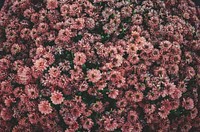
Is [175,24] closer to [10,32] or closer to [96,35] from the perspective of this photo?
[96,35]

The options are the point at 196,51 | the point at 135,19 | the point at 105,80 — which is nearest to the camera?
the point at 105,80

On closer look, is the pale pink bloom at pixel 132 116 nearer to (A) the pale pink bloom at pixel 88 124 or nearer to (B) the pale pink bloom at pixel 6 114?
(A) the pale pink bloom at pixel 88 124

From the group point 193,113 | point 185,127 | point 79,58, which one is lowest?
point 185,127

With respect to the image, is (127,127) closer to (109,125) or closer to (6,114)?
(109,125)

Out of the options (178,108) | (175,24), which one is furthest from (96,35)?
(178,108)

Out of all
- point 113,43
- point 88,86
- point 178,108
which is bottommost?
point 178,108

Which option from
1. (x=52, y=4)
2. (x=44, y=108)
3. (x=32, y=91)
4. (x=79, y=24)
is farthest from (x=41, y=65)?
(x=52, y=4)

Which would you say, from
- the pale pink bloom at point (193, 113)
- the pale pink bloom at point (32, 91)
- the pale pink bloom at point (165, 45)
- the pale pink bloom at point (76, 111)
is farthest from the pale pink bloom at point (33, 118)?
the pale pink bloom at point (193, 113)
